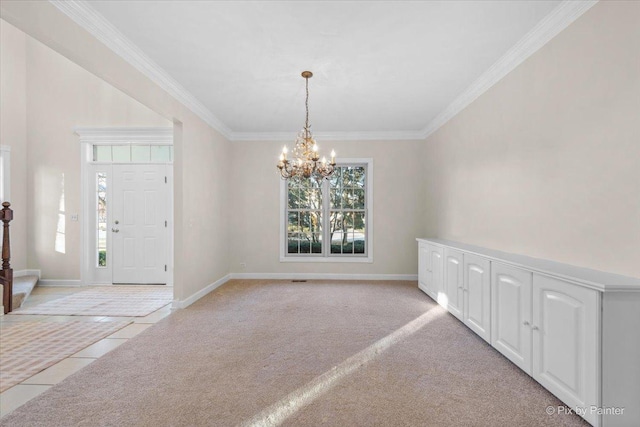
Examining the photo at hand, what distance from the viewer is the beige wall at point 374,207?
587cm

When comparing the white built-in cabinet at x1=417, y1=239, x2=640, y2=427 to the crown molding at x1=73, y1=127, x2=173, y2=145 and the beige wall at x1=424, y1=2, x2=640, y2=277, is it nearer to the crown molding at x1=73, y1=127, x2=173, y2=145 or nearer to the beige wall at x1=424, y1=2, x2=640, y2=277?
the beige wall at x1=424, y1=2, x2=640, y2=277

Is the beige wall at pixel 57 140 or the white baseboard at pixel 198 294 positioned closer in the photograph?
the white baseboard at pixel 198 294

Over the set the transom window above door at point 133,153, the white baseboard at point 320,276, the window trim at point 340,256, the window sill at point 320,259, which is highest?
the transom window above door at point 133,153

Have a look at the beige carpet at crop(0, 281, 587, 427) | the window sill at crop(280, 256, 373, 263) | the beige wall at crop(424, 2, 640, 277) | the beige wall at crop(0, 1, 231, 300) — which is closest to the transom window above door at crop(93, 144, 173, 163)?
the beige wall at crop(0, 1, 231, 300)

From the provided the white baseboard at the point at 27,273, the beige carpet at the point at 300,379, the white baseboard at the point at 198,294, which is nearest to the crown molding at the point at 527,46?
the beige carpet at the point at 300,379

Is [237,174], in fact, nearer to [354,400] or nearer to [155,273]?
[155,273]

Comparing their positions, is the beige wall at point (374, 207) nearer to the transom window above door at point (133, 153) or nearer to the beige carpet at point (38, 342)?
the transom window above door at point (133, 153)

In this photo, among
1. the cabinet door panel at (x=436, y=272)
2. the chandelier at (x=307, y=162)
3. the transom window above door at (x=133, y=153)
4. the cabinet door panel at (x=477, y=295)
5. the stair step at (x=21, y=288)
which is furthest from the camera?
the transom window above door at (x=133, y=153)

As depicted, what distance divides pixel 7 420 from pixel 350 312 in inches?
123

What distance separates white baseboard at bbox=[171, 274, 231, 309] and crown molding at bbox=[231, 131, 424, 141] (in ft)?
8.96

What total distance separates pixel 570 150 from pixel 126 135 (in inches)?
247

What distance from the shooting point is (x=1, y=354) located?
9.19ft

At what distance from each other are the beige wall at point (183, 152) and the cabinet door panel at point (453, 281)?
348 centimetres

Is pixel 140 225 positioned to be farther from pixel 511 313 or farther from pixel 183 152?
pixel 511 313
